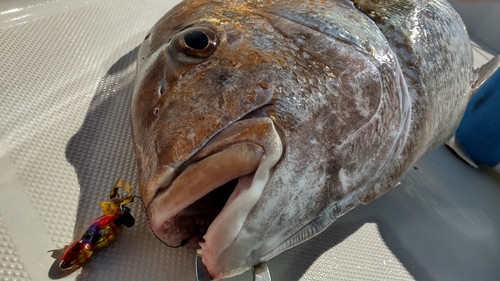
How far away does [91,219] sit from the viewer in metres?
1.26

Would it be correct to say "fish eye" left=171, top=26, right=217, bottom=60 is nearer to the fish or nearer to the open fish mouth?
the fish

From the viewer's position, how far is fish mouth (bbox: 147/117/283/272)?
34.2 inches

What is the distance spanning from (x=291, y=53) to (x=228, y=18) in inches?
9.0

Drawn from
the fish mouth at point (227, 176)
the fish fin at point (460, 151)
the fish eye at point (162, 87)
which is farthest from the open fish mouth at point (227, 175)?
the fish fin at point (460, 151)

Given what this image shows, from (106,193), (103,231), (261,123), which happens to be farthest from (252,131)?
(106,193)

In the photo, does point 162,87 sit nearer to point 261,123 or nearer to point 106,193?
point 261,123

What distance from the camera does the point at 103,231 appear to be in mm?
1156

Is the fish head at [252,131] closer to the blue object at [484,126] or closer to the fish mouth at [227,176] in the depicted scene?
the fish mouth at [227,176]

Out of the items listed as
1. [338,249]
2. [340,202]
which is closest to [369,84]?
[340,202]

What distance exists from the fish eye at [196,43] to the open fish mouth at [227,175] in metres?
0.24

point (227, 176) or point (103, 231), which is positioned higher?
point (227, 176)

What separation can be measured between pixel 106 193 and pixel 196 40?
26.7 inches

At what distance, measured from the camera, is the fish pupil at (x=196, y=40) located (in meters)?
1.02

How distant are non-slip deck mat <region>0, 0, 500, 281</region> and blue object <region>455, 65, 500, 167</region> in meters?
0.22
